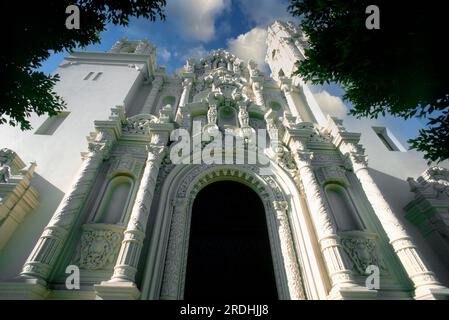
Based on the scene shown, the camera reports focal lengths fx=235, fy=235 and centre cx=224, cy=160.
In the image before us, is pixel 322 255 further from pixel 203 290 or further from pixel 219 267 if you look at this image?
pixel 203 290

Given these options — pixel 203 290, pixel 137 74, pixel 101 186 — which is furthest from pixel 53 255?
pixel 137 74

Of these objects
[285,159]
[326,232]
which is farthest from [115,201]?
[326,232]

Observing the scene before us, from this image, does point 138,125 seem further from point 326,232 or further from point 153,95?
point 326,232

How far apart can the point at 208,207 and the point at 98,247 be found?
138 inches

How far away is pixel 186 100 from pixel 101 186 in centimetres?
676

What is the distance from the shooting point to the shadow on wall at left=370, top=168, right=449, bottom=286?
668cm

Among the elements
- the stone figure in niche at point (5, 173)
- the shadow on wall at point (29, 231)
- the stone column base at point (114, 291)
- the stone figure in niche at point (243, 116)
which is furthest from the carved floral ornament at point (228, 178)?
the stone figure in niche at point (5, 173)

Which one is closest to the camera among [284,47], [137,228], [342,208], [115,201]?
[137,228]

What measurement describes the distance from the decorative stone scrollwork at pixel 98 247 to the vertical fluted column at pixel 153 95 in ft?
22.0

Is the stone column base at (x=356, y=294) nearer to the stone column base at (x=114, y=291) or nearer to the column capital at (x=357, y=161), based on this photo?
the column capital at (x=357, y=161)

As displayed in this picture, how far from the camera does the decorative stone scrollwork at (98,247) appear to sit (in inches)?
231

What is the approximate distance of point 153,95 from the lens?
12.9 meters

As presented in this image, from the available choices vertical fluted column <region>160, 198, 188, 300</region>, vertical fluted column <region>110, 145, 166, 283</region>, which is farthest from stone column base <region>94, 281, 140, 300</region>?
vertical fluted column <region>160, 198, 188, 300</region>
